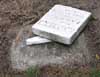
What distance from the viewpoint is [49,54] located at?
3.82 meters

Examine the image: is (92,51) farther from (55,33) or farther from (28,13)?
(28,13)

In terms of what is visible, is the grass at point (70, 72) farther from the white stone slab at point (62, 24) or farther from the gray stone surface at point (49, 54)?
the white stone slab at point (62, 24)

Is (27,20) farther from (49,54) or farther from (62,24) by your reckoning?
(49,54)

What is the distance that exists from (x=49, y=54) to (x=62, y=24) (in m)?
0.39

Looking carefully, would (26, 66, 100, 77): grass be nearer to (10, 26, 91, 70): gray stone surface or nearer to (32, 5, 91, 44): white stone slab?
(10, 26, 91, 70): gray stone surface

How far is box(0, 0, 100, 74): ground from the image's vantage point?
384cm

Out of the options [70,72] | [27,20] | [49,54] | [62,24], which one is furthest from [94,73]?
[27,20]

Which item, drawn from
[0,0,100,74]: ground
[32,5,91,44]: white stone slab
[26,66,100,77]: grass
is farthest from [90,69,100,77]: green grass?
[32,5,91,44]: white stone slab

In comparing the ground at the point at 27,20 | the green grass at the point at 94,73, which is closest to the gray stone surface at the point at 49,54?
the ground at the point at 27,20

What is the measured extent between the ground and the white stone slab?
0.47 feet

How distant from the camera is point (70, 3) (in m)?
4.49

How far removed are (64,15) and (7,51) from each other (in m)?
0.77

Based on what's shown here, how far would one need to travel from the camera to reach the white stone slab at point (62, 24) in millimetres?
3834

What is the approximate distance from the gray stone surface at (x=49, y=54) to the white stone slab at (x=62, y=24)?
0.08 m
